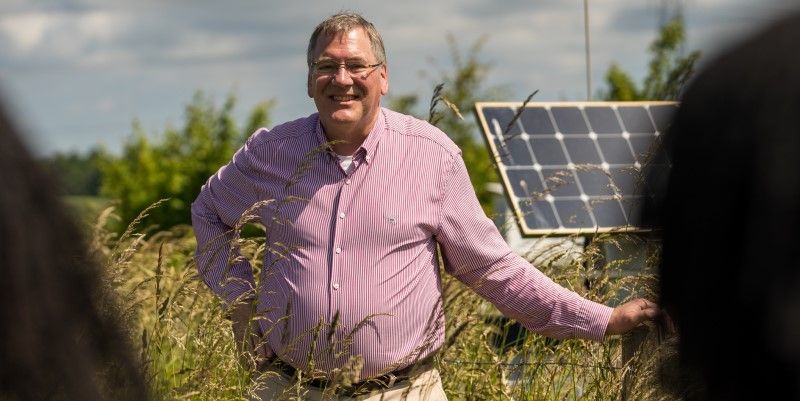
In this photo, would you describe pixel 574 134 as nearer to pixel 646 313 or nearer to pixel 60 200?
pixel 646 313

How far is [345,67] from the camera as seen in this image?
16.2 feet

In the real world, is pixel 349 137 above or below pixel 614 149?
above

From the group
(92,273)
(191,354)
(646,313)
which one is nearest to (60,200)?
(92,273)

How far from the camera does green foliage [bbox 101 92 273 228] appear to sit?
21.1 m

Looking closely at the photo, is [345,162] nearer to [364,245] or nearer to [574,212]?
[364,245]

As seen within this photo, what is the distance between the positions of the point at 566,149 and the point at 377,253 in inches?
166

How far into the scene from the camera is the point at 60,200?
1314 mm

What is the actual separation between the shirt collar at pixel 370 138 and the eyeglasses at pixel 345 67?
17 centimetres

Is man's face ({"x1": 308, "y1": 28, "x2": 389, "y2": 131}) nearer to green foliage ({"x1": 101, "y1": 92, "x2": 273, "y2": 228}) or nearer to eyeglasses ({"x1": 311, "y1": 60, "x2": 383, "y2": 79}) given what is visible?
eyeglasses ({"x1": 311, "y1": 60, "x2": 383, "y2": 79})

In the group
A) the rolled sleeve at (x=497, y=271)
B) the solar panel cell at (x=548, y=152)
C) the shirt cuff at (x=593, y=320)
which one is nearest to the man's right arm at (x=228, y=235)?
the rolled sleeve at (x=497, y=271)

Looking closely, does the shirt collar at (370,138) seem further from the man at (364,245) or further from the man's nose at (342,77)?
the man's nose at (342,77)

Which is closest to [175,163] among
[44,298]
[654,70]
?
[654,70]

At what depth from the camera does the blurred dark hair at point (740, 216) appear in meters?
1.30

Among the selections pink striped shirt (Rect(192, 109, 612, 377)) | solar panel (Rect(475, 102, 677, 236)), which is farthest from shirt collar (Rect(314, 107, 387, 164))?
solar panel (Rect(475, 102, 677, 236))
